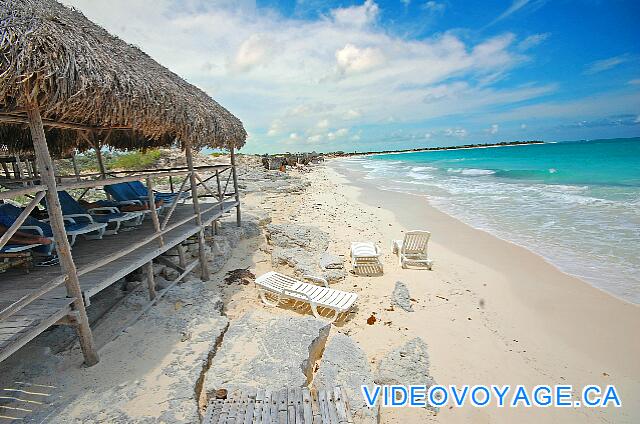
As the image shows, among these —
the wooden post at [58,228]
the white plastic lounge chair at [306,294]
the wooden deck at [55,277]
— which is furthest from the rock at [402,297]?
the wooden post at [58,228]

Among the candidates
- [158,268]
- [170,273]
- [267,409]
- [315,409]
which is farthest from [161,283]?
[315,409]

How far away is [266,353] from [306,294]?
166 cm

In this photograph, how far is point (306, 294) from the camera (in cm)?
529

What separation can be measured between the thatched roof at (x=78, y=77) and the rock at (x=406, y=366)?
180 inches

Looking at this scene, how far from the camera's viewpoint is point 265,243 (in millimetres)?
8398

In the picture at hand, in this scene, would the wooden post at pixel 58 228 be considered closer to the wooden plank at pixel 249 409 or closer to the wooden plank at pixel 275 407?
the wooden plank at pixel 249 409

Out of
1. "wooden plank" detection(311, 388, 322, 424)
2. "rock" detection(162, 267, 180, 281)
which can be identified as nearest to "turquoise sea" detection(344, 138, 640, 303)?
"wooden plank" detection(311, 388, 322, 424)

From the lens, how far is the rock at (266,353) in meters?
3.29

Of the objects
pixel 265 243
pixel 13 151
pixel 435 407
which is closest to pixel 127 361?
pixel 435 407

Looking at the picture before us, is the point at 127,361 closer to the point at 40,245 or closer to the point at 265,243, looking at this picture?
the point at 40,245

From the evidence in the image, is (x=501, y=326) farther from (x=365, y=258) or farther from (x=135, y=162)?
(x=135, y=162)

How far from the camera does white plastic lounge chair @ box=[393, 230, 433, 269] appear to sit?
7145 millimetres

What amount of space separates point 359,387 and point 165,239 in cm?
408

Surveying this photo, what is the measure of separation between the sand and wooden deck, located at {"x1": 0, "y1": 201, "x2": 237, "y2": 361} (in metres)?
1.72
